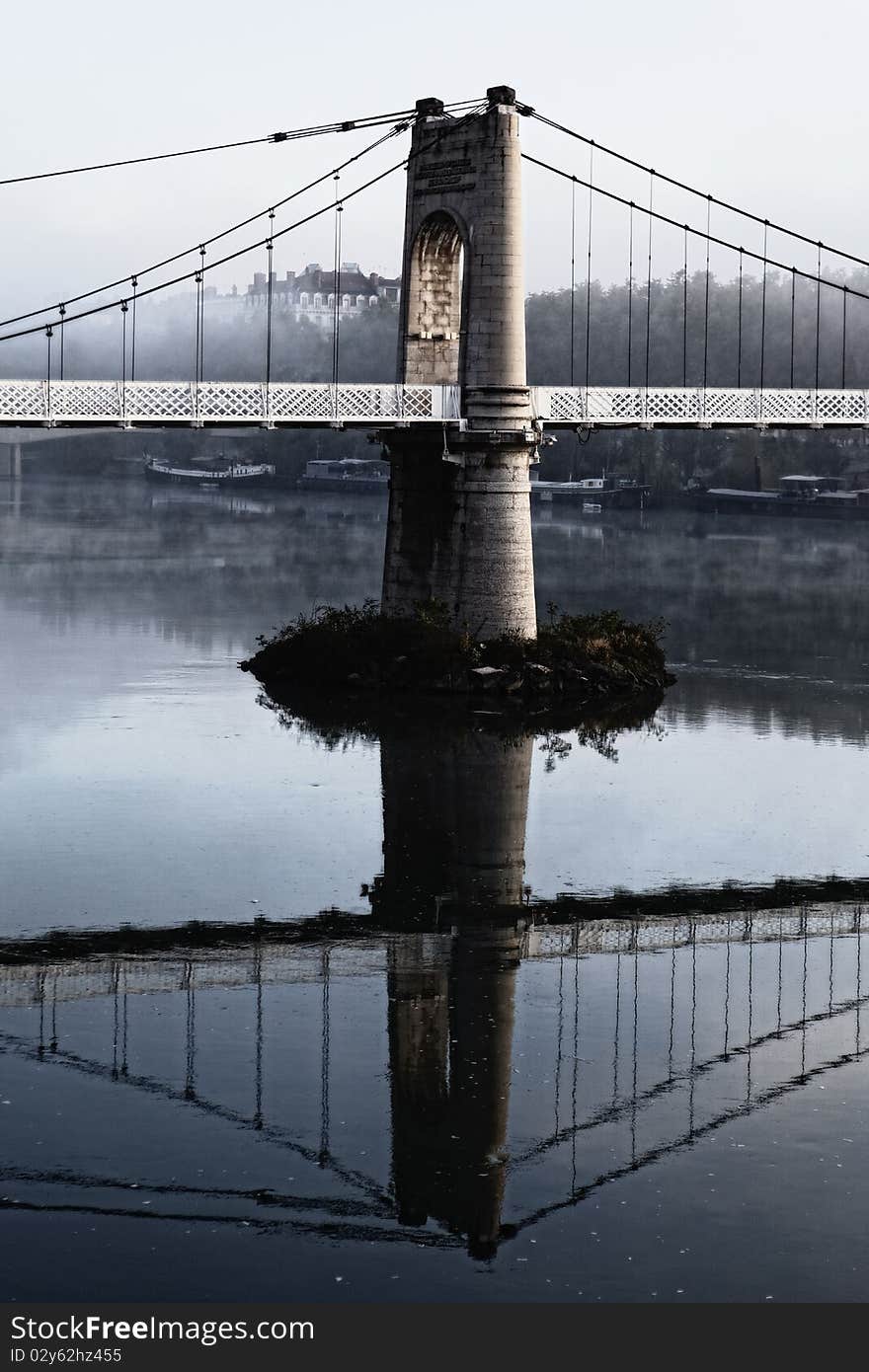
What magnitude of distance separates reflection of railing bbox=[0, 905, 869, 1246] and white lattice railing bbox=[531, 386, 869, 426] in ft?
73.1

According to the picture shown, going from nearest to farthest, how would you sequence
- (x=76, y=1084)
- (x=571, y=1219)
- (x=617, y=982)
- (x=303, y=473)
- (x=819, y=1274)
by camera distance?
(x=819, y=1274) < (x=571, y=1219) < (x=76, y=1084) < (x=617, y=982) < (x=303, y=473)

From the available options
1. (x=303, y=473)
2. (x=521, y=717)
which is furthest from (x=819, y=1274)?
(x=303, y=473)

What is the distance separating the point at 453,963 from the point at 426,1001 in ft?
4.85

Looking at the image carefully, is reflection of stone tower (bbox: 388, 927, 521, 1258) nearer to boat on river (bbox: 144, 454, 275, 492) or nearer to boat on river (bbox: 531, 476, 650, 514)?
boat on river (bbox: 531, 476, 650, 514)

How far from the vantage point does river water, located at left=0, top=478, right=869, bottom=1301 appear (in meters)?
16.0

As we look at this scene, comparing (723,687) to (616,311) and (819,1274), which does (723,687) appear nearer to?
(819,1274)

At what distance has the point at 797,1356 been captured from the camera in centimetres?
1436

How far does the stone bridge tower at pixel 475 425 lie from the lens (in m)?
43.1

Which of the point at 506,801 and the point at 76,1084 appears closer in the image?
the point at 76,1084

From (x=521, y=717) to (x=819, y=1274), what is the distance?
83.5ft

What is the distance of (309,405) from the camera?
45.0 meters

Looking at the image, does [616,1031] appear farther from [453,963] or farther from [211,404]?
[211,404]

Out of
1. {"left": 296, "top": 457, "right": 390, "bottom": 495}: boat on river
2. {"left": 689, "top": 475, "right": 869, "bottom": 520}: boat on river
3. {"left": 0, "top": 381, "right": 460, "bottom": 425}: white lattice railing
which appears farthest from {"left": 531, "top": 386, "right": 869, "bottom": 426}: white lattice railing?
{"left": 296, "top": 457, "right": 390, "bottom": 495}: boat on river

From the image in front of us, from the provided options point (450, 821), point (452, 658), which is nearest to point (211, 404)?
point (452, 658)
